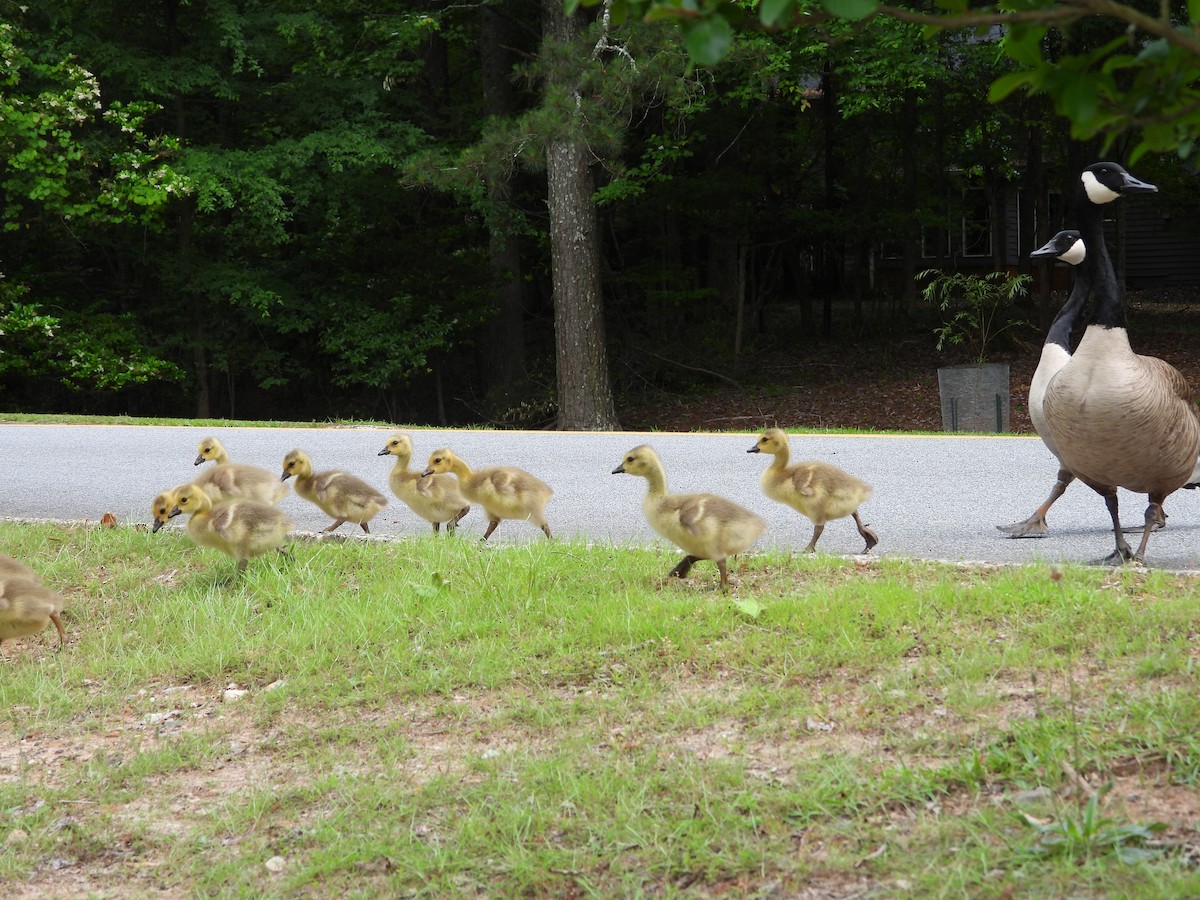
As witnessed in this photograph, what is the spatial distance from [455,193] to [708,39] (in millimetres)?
20755

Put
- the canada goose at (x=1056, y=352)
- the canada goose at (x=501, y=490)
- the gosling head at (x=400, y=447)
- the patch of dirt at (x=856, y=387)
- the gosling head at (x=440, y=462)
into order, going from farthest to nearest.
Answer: the patch of dirt at (x=856, y=387) → the gosling head at (x=400, y=447) → the gosling head at (x=440, y=462) → the canada goose at (x=501, y=490) → the canada goose at (x=1056, y=352)

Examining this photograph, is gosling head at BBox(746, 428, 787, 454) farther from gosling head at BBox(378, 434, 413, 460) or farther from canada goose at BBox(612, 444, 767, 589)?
gosling head at BBox(378, 434, 413, 460)

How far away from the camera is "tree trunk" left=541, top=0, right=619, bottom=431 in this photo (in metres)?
19.5

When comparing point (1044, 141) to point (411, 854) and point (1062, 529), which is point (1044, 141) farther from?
point (411, 854)

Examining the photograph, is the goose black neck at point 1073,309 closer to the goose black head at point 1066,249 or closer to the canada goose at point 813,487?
the goose black head at point 1066,249

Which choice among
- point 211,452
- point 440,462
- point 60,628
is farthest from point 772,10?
point 211,452

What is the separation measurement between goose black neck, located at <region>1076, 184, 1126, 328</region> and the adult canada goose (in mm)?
77

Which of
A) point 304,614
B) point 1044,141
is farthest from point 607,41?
point 1044,141

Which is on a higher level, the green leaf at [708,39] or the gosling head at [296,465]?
the green leaf at [708,39]

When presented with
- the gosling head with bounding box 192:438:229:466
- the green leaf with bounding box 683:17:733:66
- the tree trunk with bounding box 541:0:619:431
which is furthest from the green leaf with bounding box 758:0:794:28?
the tree trunk with bounding box 541:0:619:431

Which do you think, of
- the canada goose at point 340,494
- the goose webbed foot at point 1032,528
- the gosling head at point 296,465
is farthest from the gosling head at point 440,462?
the goose webbed foot at point 1032,528

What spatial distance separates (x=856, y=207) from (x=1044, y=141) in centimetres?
560

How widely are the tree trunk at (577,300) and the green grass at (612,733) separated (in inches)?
514

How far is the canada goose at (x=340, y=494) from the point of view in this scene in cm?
784
